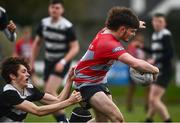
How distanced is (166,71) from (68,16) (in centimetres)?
1734

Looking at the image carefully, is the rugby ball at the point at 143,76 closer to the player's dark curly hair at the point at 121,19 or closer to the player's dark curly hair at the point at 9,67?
the player's dark curly hair at the point at 121,19

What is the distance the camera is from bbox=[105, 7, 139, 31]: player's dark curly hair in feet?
31.7

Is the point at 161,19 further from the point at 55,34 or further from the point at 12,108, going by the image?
the point at 12,108

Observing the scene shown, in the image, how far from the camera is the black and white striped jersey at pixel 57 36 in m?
14.3

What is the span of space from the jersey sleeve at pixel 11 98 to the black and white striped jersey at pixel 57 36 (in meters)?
5.31

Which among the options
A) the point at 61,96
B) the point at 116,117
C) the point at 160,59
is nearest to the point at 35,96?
the point at 61,96

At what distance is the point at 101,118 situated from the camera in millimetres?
9875

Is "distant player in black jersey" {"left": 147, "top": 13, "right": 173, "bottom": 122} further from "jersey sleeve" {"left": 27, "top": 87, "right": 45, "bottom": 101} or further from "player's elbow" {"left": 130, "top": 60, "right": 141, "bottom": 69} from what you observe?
"player's elbow" {"left": 130, "top": 60, "right": 141, "bottom": 69}

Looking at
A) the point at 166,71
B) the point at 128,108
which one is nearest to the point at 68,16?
the point at 128,108

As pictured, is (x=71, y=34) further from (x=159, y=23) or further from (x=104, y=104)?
(x=104, y=104)

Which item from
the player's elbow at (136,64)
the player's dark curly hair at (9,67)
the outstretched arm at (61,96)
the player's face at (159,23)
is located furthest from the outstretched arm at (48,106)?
the player's face at (159,23)

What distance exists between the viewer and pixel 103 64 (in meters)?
9.69

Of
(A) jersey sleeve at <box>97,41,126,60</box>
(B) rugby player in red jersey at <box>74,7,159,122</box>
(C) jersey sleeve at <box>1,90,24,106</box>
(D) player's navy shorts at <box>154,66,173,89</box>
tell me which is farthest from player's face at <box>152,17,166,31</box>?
(C) jersey sleeve at <box>1,90,24,106</box>

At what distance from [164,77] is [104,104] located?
19.8ft
